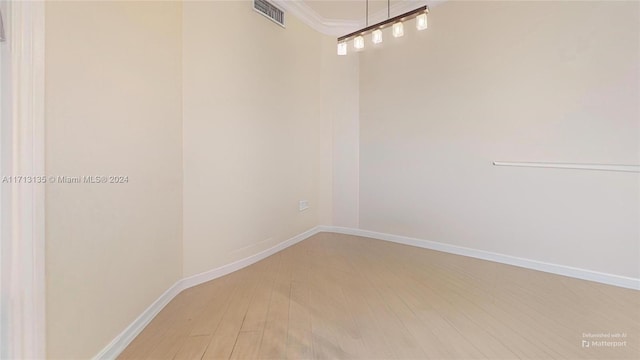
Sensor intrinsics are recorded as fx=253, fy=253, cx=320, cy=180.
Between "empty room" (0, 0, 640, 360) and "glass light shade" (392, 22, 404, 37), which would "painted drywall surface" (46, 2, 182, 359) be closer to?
"empty room" (0, 0, 640, 360)

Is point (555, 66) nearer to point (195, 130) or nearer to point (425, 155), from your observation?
point (425, 155)

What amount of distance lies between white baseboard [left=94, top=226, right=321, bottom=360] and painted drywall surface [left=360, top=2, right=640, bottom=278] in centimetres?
153

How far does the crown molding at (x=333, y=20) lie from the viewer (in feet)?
9.34

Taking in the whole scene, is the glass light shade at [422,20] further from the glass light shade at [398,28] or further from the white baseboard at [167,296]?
the white baseboard at [167,296]

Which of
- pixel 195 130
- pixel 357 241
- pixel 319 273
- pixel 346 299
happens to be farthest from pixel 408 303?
pixel 195 130

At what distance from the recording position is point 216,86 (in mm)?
2156

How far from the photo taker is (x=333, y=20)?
131 inches

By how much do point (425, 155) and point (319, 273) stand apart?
5.88 ft

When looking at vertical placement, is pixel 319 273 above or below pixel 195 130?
below

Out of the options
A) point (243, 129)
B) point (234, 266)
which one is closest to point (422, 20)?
point (243, 129)

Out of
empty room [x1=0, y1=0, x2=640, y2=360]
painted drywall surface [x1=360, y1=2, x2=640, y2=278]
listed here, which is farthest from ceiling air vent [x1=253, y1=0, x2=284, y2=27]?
painted drywall surface [x1=360, y1=2, x2=640, y2=278]

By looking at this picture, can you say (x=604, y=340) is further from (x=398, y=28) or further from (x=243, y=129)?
(x=243, y=129)

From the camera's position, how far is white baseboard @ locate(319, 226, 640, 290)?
205cm

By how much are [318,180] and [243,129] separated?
1439mm
